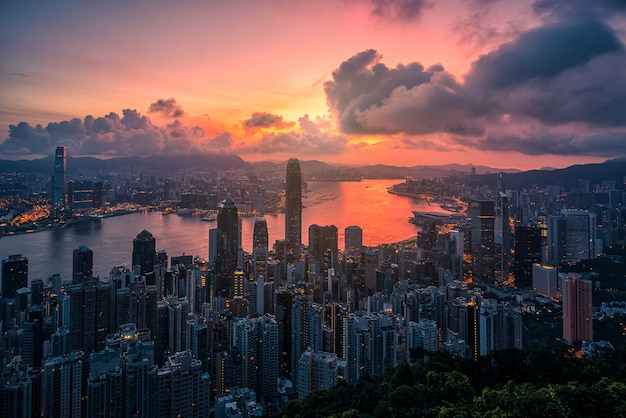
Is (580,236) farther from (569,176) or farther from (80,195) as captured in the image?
(80,195)

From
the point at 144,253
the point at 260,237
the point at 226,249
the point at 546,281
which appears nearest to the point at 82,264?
the point at 144,253

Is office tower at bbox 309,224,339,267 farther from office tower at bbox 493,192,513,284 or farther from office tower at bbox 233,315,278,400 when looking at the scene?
office tower at bbox 233,315,278,400

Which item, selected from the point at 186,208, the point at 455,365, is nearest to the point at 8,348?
the point at 455,365

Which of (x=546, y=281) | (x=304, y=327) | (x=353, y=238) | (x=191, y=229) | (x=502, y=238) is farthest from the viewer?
(x=191, y=229)

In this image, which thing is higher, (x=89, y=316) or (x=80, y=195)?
(x=80, y=195)

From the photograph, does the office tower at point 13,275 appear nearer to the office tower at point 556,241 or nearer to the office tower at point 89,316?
the office tower at point 89,316

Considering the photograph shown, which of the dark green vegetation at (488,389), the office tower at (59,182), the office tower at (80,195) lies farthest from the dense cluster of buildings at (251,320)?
the office tower at (80,195)
